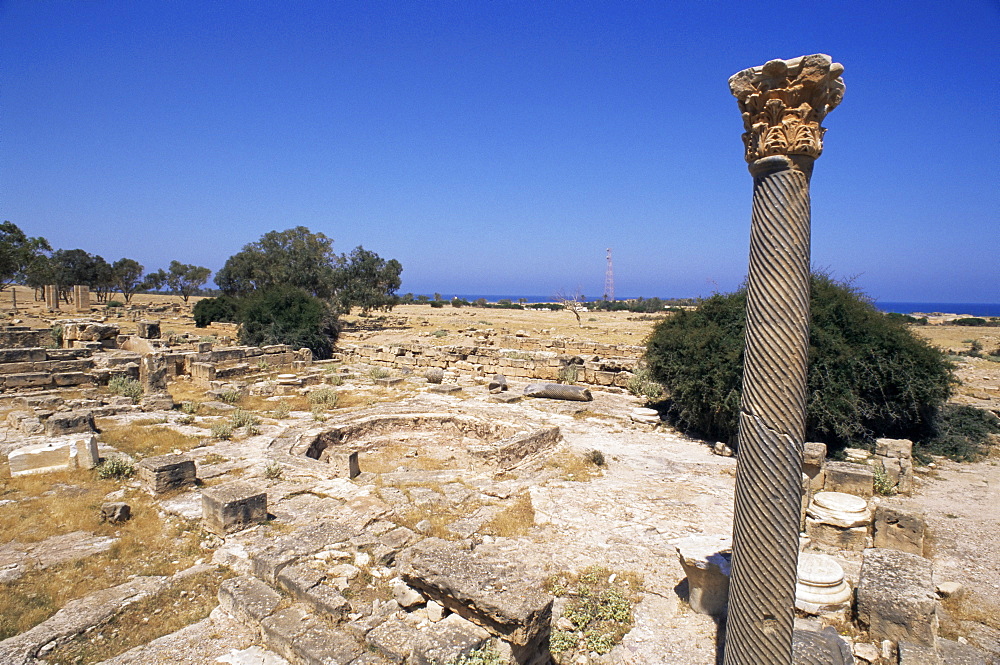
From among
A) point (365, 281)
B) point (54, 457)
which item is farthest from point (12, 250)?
point (54, 457)

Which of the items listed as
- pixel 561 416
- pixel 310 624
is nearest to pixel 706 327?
pixel 561 416

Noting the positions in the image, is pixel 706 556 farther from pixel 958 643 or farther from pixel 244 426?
pixel 244 426

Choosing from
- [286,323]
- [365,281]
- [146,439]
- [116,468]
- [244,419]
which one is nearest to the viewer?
[116,468]

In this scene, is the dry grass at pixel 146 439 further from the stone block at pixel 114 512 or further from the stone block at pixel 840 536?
the stone block at pixel 840 536

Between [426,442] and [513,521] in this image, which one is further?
[426,442]

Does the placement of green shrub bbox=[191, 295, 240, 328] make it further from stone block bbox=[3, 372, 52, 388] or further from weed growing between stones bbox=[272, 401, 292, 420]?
weed growing between stones bbox=[272, 401, 292, 420]

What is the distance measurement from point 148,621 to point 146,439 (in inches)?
268

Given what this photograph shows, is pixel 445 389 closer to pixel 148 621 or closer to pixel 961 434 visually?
pixel 148 621

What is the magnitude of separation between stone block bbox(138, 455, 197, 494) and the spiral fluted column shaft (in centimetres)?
791

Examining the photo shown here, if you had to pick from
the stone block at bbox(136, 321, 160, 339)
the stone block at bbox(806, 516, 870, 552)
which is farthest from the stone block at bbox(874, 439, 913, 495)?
the stone block at bbox(136, 321, 160, 339)

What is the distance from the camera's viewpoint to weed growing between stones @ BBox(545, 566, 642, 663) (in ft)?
15.4

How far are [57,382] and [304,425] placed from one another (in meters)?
9.18

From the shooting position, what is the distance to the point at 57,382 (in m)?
15.5

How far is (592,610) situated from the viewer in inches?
205
